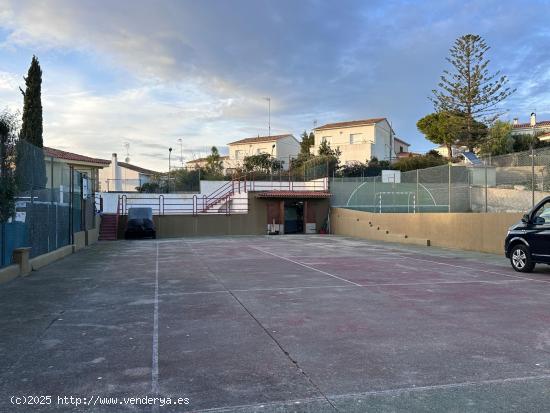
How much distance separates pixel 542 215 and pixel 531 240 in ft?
2.28

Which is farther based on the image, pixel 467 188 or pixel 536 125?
pixel 536 125

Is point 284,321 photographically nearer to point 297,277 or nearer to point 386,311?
point 386,311

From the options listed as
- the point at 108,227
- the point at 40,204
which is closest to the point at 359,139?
the point at 108,227

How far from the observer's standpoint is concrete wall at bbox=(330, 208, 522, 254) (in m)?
18.7

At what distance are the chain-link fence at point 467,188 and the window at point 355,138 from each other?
3155 cm

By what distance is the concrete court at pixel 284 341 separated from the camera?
4.46m

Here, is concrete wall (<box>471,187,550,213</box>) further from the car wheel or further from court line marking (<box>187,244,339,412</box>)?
court line marking (<box>187,244,339,412</box>)

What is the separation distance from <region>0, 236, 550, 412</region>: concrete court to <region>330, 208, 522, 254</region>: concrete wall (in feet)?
23.5

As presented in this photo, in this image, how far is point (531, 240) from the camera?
1251 cm

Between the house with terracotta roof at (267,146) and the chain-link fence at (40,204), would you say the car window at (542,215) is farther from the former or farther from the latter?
the house with terracotta roof at (267,146)

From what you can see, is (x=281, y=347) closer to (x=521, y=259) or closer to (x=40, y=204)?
(x=521, y=259)

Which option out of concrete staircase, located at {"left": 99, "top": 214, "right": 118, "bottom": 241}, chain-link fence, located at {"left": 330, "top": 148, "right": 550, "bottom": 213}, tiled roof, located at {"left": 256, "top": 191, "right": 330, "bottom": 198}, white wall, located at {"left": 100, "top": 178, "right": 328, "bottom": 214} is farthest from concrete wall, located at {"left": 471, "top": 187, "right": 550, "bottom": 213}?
concrete staircase, located at {"left": 99, "top": 214, "right": 118, "bottom": 241}

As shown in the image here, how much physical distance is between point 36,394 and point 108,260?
488 inches

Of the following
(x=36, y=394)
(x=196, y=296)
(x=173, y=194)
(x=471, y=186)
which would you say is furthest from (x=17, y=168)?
(x=173, y=194)
